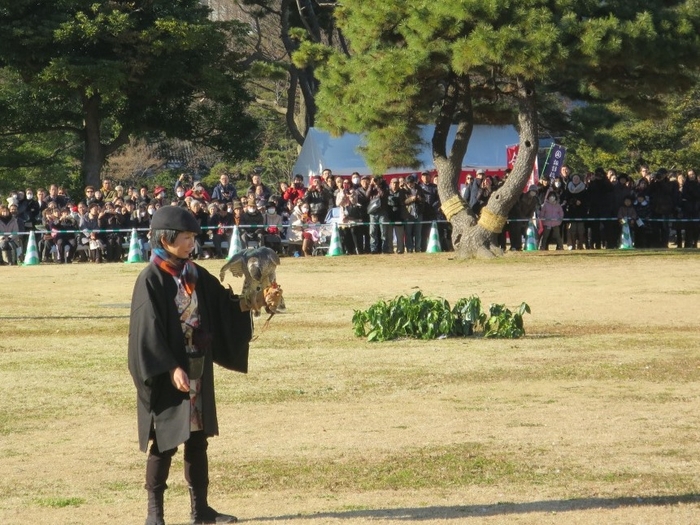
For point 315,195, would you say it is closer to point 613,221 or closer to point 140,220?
point 140,220

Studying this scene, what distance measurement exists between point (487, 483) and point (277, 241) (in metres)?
19.5

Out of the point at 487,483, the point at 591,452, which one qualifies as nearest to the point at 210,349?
the point at 487,483

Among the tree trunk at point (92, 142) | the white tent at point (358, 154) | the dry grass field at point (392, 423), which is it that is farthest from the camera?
the tree trunk at point (92, 142)

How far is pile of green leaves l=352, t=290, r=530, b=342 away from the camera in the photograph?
43.2 ft

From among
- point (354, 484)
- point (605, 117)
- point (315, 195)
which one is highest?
point (605, 117)

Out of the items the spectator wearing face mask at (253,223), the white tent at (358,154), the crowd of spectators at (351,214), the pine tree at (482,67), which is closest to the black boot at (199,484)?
the pine tree at (482,67)

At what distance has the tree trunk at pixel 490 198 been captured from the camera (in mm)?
24469

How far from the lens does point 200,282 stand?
5.98 metres

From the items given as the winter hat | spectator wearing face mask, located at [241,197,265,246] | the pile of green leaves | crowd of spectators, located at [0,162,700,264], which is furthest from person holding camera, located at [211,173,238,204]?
the winter hat

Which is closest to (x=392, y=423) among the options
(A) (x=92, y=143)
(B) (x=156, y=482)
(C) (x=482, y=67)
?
(B) (x=156, y=482)

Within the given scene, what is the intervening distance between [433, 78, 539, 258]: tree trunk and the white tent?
437cm

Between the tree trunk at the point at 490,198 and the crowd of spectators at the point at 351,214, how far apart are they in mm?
963

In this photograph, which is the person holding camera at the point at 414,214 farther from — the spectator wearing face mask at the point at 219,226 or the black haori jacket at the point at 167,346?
the black haori jacket at the point at 167,346

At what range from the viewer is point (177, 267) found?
5.91 meters
